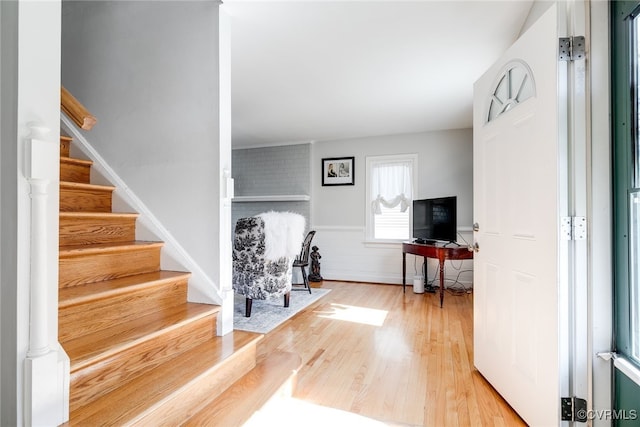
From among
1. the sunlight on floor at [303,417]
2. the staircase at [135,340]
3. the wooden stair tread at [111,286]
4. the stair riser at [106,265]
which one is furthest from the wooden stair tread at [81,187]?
the sunlight on floor at [303,417]

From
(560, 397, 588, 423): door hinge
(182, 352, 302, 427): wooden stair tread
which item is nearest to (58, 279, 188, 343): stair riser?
(182, 352, 302, 427): wooden stair tread

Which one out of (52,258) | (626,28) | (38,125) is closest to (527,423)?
(626,28)

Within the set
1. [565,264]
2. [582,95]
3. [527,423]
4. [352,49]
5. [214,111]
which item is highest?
[352,49]

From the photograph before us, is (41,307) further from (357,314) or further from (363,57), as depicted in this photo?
(357,314)

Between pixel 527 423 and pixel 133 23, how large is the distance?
3526 mm

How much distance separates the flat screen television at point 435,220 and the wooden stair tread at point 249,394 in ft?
9.07

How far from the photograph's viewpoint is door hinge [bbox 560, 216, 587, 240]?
1.33 m

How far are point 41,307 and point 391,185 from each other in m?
4.63

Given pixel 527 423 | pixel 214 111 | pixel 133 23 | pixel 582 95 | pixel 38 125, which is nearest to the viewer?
pixel 38 125

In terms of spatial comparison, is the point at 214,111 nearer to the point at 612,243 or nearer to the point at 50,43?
the point at 50,43

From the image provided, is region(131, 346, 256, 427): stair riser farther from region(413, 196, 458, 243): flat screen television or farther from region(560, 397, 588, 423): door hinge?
region(413, 196, 458, 243): flat screen television

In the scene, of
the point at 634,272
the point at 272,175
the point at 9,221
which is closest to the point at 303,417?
the point at 9,221

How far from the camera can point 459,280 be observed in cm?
462

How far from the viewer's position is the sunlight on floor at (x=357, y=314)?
3.19m
